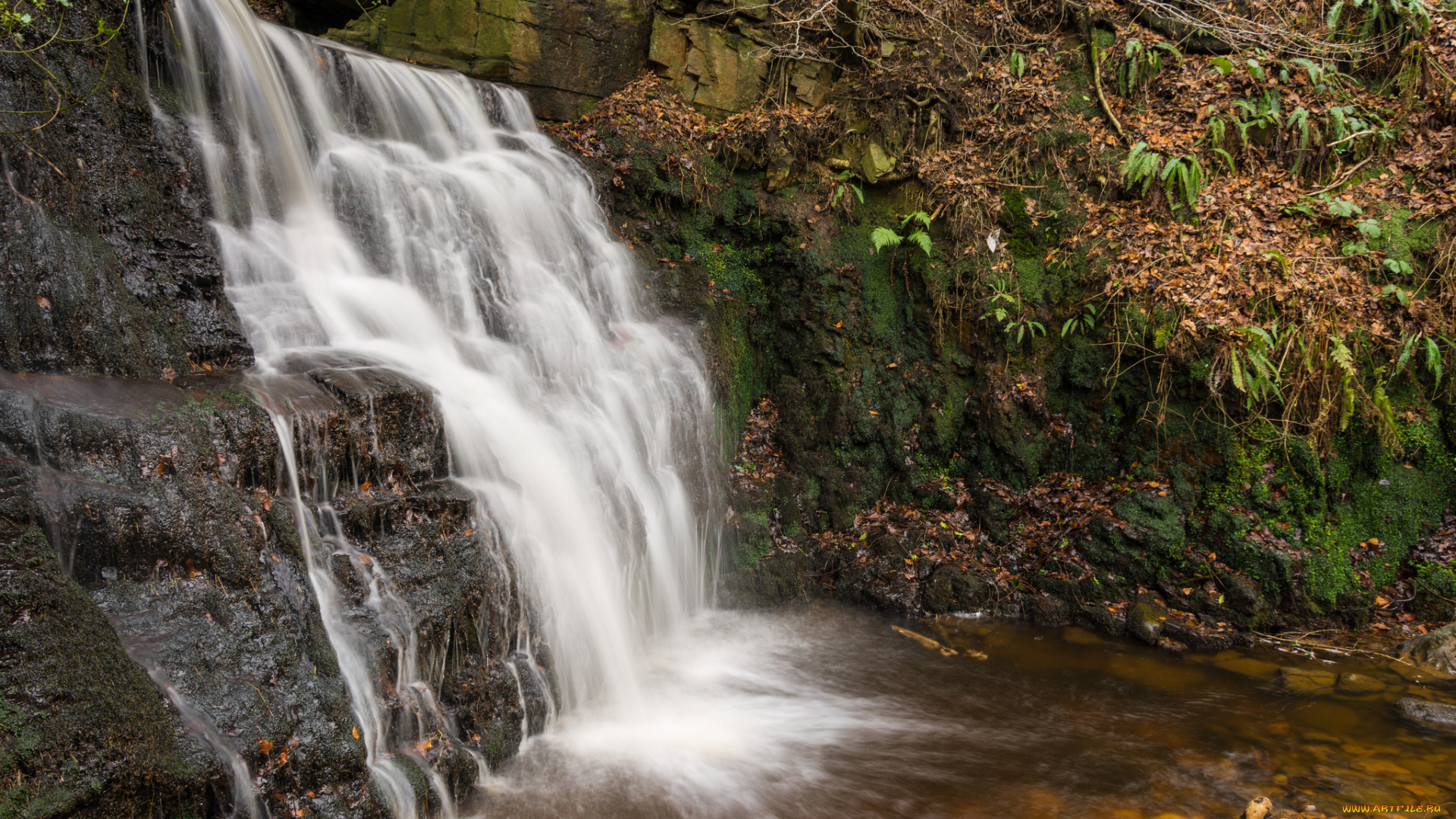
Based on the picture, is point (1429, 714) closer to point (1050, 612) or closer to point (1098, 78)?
point (1050, 612)

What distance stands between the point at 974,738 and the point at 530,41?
8.98 m

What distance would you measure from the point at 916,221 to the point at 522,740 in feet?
22.0

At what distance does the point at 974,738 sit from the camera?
5.49 meters

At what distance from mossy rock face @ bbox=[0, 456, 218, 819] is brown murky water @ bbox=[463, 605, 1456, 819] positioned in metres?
1.78

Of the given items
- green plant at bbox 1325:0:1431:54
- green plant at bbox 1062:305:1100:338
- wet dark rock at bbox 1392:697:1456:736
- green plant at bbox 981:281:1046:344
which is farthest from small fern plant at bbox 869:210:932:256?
wet dark rock at bbox 1392:697:1456:736

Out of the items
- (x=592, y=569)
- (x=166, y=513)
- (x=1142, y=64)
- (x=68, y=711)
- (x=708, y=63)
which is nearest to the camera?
(x=68, y=711)

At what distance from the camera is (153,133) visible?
5469 millimetres

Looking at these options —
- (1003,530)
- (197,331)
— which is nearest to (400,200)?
(197,331)

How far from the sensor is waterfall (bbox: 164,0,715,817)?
5.48 meters

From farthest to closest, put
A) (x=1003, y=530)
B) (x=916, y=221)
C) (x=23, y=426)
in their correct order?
(x=916, y=221) < (x=1003, y=530) < (x=23, y=426)

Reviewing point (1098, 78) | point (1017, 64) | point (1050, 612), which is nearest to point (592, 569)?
point (1050, 612)

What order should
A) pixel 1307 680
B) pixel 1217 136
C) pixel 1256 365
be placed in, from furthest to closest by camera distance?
pixel 1217 136
pixel 1256 365
pixel 1307 680

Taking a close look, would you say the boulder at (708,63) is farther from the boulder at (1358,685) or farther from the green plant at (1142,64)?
the boulder at (1358,685)

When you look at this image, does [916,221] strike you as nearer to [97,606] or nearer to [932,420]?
[932,420]
